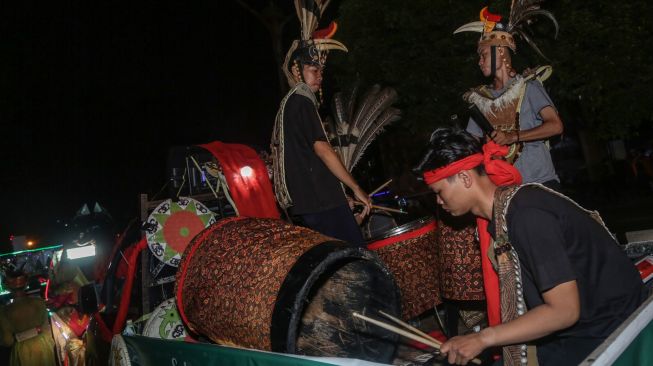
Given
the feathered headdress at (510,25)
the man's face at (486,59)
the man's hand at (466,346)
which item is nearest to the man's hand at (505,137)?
the man's face at (486,59)

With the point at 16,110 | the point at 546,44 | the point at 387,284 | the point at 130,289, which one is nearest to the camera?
the point at 387,284

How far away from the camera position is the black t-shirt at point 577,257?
1.98 metres

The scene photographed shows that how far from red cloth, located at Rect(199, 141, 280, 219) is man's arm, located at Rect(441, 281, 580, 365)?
10.2ft

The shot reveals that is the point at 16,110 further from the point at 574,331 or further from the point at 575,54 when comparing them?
the point at 574,331

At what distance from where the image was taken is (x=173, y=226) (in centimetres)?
471

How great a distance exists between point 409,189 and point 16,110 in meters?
15.5

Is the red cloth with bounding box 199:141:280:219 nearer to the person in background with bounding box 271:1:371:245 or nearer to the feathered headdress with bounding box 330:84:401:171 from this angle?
the feathered headdress with bounding box 330:84:401:171

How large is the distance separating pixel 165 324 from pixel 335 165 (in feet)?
6.37

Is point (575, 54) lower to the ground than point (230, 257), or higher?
higher

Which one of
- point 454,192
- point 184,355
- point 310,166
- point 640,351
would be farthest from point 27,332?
point 640,351

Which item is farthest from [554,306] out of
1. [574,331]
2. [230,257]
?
[230,257]

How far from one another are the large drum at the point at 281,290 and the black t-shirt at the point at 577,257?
97 centimetres

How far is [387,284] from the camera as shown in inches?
129

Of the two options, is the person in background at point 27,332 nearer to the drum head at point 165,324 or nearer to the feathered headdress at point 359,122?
the drum head at point 165,324
